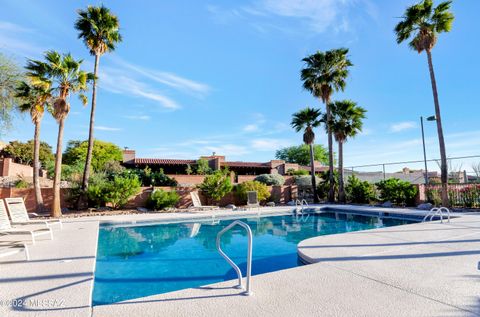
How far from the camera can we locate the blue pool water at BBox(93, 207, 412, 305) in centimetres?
506

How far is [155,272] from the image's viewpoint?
227 inches

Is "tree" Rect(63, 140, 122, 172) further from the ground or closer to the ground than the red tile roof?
further from the ground

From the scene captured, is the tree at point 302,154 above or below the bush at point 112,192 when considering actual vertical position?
above

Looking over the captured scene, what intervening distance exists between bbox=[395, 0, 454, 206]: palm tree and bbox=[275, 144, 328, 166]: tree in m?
37.9

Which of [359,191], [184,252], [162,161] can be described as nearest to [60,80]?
[184,252]

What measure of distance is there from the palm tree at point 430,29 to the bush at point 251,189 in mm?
9756

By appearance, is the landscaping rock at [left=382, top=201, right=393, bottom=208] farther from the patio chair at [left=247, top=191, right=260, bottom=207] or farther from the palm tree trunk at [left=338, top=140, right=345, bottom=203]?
the patio chair at [left=247, top=191, right=260, bottom=207]

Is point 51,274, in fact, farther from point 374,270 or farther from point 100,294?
point 374,270

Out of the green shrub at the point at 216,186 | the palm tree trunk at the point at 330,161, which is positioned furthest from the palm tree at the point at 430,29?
the green shrub at the point at 216,186

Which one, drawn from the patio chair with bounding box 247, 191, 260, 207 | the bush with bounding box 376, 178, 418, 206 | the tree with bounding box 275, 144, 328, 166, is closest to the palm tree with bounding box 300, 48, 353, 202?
the bush with bounding box 376, 178, 418, 206

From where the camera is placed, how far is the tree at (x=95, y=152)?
36.1 meters

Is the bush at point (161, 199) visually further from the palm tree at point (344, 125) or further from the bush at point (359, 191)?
the bush at point (359, 191)

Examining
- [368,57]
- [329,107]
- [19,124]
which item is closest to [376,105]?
[329,107]

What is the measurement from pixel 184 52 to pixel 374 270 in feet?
44.8
